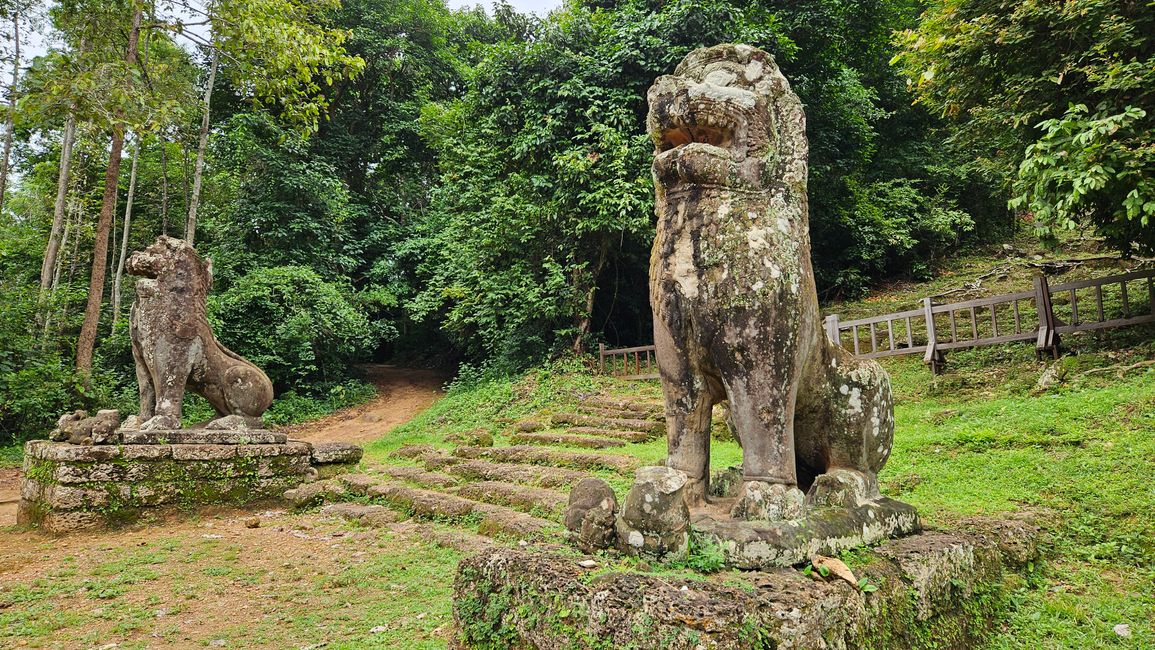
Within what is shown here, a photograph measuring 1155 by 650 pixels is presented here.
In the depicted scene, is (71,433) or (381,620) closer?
(381,620)

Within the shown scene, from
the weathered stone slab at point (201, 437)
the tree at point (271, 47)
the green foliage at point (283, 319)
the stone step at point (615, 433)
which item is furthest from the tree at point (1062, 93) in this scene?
the green foliage at point (283, 319)

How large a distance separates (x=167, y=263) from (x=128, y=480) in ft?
6.97

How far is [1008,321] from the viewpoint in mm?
11289

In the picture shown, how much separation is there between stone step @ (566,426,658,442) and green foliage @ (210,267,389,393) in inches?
305

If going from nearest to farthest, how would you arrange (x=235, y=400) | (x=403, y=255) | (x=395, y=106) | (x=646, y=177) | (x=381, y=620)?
(x=381, y=620) → (x=235, y=400) → (x=646, y=177) → (x=403, y=255) → (x=395, y=106)

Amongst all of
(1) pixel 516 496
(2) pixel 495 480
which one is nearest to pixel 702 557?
(1) pixel 516 496

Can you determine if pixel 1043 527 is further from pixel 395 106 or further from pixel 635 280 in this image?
pixel 395 106

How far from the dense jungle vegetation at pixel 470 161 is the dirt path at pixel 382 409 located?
979 millimetres

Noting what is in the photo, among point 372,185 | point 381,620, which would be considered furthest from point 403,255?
point 381,620

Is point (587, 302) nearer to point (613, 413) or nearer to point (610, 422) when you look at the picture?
point (613, 413)

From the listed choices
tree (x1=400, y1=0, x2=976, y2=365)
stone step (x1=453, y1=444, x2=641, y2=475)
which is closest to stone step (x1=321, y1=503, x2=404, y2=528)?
stone step (x1=453, y1=444, x2=641, y2=475)

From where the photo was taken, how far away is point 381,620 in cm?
383

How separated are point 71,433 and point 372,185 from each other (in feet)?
49.4

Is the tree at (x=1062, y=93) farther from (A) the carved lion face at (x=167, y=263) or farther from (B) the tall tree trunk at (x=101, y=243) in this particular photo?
(B) the tall tree trunk at (x=101, y=243)
